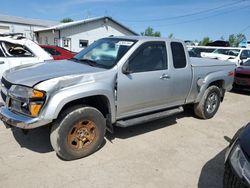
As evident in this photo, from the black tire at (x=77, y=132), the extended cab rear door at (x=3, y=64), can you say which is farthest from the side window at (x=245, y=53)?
the black tire at (x=77, y=132)

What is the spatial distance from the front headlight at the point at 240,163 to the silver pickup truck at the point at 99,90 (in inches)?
80.3

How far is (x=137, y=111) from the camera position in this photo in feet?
14.8

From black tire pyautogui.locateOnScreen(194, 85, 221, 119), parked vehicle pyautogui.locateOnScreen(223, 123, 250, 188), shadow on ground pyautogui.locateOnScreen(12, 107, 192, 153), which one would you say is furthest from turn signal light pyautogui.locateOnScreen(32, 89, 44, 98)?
black tire pyautogui.locateOnScreen(194, 85, 221, 119)

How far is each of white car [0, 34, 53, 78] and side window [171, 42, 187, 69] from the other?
Result: 12.1 feet

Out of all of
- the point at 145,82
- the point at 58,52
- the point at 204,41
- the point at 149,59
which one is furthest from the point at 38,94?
the point at 204,41

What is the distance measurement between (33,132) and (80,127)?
1439mm

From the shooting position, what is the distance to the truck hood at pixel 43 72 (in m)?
3.54

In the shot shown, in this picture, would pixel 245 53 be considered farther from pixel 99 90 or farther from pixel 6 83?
pixel 6 83

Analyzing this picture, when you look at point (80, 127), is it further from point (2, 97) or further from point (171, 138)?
point (171, 138)

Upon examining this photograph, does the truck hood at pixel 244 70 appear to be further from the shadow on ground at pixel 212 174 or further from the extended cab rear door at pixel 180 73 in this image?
the shadow on ground at pixel 212 174

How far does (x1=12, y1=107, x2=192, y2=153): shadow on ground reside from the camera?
422 centimetres

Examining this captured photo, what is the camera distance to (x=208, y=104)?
6.08 meters

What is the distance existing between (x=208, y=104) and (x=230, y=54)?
10991 millimetres

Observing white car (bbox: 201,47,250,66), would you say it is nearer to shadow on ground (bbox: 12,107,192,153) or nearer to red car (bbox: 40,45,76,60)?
red car (bbox: 40,45,76,60)
